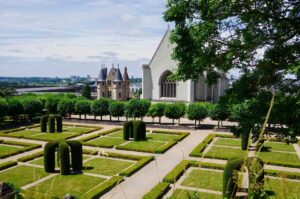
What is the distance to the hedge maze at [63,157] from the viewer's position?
23.3m

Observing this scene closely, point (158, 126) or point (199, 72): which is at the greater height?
point (199, 72)

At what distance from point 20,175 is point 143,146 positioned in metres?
13.8

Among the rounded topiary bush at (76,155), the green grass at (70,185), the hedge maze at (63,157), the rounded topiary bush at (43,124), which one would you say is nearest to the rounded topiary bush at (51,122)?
the rounded topiary bush at (43,124)

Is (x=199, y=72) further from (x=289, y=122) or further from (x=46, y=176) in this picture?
(x=46, y=176)

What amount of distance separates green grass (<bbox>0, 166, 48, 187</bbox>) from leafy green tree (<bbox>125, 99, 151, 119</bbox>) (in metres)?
24.4

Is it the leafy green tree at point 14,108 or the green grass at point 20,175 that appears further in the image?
the leafy green tree at point 14,108

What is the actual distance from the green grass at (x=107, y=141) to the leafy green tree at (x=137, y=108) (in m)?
10.8

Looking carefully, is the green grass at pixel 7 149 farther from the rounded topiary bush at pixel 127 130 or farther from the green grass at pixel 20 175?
the rounded topiary bush at pixel 127 130

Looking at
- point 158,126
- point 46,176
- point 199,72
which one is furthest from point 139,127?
point 199,72

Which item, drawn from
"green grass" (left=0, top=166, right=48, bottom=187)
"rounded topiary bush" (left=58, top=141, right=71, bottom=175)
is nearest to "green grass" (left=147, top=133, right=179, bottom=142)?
"rounded topiary bush" (left=58, top=141, right=71, bottom=175)

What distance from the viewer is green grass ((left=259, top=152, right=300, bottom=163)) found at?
2849 centimetres

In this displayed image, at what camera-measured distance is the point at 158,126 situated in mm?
47812

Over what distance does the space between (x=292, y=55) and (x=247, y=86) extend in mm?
1912

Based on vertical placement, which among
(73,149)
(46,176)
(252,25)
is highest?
(252,25)
